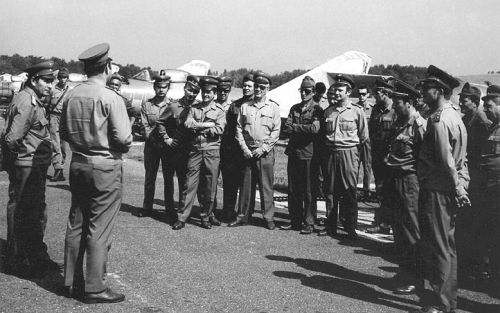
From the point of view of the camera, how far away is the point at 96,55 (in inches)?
171

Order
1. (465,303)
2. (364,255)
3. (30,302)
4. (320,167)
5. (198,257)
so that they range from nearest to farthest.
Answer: (30,302) → (465,303) → (198,257) → (364,255) → (320,167)

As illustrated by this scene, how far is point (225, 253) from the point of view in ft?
19.5

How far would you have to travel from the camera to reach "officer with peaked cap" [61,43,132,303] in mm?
4285

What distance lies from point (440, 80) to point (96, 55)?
3.16 m

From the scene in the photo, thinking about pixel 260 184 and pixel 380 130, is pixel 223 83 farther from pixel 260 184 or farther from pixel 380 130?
pixel 380 130

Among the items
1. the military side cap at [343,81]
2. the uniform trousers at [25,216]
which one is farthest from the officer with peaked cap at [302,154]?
the uniform trousers at [25,216]

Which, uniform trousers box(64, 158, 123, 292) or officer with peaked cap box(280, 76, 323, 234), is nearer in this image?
uniform trousers box(64, 158, 123, 292)

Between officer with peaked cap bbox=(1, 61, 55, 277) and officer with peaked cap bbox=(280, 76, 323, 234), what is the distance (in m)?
3.57

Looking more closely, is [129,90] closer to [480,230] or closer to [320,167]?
[320,167]

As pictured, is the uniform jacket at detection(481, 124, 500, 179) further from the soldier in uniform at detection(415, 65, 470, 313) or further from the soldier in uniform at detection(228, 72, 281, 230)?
the soldier in uniform at detection(228, 72, 281, 230)

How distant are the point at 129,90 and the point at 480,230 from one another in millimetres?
16246

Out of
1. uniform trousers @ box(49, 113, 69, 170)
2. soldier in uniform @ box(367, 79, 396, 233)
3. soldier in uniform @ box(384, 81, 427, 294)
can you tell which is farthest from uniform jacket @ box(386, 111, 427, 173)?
uniform trousers @ box(49, 113, 69, 170)

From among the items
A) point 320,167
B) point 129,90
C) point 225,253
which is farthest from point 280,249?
point 129,90

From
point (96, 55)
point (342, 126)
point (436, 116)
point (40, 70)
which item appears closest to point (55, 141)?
point (40, 70)
